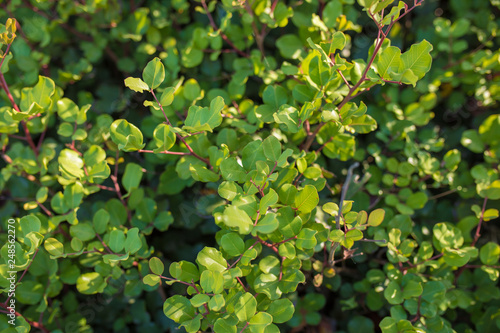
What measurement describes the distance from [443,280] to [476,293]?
0.56 ft

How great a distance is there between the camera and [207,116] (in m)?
0.93

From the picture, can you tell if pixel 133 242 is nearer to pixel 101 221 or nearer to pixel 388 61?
pixel 101 221

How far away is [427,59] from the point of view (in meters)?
0.87

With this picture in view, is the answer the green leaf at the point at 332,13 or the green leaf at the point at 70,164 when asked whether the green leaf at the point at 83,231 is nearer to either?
the green leaf at the point at 70,164

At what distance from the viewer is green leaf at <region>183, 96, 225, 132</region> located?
919 millimetres

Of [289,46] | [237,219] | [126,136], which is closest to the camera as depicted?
[237,219]

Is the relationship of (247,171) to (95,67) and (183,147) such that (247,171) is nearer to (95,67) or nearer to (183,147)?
(183,147)

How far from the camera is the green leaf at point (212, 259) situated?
2.91ft

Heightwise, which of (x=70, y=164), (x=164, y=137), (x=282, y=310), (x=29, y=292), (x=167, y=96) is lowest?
(x=29, y=292)

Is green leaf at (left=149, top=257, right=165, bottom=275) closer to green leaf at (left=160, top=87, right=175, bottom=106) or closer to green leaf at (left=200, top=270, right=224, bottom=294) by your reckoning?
green leaf at (left=200, top=270, right=224, bottom=294)

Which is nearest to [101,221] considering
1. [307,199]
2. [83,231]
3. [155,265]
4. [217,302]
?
[83,231]

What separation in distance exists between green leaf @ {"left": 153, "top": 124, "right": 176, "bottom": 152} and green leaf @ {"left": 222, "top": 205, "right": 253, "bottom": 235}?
0.87ft

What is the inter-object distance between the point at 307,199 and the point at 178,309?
0.39 meters

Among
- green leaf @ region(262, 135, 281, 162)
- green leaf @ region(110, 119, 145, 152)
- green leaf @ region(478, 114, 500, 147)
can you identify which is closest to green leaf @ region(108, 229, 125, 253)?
green leaf @ region(110, 119, 145, 152)
